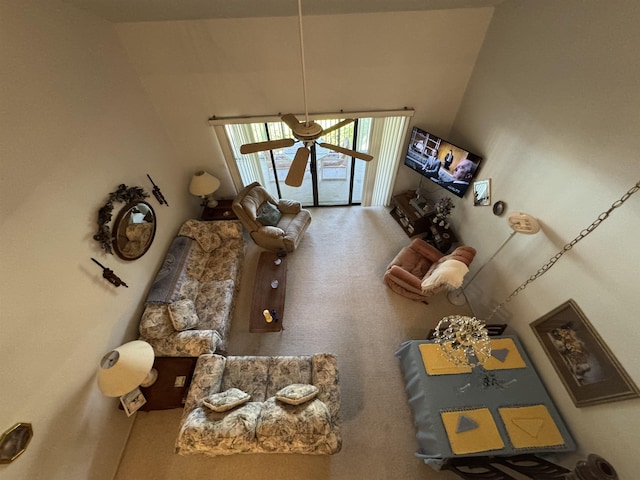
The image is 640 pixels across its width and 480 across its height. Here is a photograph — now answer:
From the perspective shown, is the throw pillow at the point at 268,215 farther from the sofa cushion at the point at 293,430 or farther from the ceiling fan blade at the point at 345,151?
the sofa cushion at the point at 293,430

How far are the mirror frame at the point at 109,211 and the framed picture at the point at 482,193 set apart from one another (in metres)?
4.29

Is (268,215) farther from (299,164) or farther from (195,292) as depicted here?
(299,164)

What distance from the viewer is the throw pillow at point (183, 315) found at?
Answer: 311 centimetres

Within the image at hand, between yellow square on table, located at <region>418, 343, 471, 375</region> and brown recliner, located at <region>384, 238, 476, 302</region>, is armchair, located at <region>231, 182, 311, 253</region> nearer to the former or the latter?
brown recliner, located at <region>384, 238, 476, 302</region>

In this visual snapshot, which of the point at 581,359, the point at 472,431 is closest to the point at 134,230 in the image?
the point at 472,431

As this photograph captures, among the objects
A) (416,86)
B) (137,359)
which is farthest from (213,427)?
(416,86)

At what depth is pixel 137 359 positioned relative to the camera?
244 cm

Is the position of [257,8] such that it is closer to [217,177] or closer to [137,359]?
[217,177]

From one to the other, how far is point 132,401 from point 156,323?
30.1 inches

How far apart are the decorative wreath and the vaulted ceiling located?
67.3 inches

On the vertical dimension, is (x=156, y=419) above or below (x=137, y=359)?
below

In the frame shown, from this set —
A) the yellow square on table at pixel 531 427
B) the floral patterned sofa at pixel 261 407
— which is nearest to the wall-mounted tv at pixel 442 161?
the yellow square on table at pixel 531 427

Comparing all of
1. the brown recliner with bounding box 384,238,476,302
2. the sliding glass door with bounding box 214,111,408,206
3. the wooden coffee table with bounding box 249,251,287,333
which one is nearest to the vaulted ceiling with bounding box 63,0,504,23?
the sliding glass door with bounding box 214,111,408,206

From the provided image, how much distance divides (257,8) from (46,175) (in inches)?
97.9
